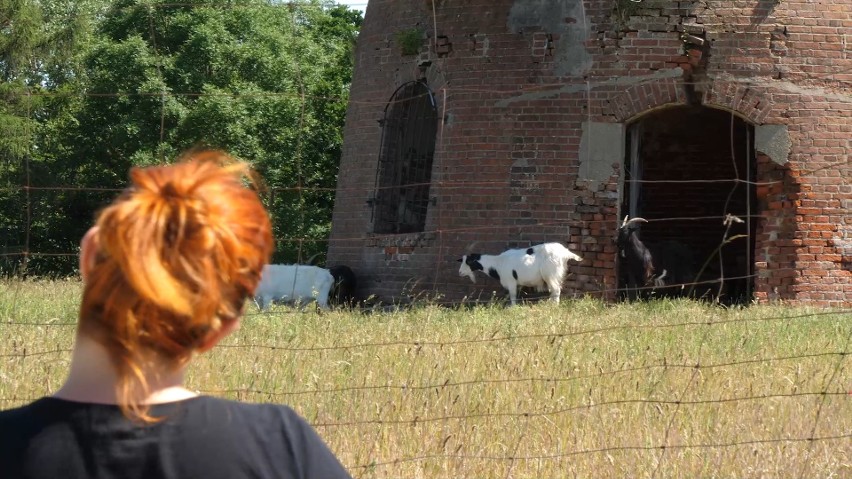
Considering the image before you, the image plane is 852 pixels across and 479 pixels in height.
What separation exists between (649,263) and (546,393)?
6649 mm

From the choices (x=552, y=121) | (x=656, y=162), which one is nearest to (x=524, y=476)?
(x=552, y=121)

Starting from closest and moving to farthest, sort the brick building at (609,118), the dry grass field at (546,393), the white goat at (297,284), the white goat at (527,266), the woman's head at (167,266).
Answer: the woman's head at (167,266) < the dry grass field at (546,393) < the white goat at (527,266) < the brick building at (609,118) < the white goat at (297,284)

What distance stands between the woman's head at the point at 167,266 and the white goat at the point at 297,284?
1125cm

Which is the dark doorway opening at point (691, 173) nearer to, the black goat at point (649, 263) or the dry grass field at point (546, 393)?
the black goat at point (649, 263)

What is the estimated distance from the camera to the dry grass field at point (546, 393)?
5.36m

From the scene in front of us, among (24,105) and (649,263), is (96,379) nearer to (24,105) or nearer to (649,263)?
(649,263)

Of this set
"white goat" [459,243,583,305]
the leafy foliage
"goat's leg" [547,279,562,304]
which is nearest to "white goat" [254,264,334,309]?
"white goat" [459,243,583,305]

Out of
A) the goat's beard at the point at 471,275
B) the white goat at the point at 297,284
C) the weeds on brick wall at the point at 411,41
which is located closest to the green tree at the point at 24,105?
the white goat at the point at 297,284

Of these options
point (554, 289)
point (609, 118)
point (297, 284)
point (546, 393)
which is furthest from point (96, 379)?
point (297, 284)

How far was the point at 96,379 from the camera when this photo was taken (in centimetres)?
188

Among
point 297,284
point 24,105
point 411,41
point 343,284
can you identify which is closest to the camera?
point 411,41

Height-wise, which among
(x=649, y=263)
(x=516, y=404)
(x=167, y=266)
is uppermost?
(x=167, y=266)

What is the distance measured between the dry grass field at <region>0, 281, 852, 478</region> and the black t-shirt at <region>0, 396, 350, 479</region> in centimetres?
335

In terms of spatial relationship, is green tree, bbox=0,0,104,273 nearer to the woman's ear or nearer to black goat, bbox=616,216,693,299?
black goat, bbox=616,216,693,299
